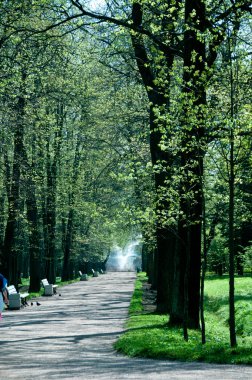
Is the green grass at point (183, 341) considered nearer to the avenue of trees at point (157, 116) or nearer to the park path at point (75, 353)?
the park path at point (75, 353)

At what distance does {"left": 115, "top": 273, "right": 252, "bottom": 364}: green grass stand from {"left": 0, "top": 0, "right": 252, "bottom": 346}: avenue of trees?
58 cm

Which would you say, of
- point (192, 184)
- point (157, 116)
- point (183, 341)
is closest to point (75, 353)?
point (183, 341)

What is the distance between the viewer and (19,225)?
41.3 meters

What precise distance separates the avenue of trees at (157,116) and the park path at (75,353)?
7.04ft

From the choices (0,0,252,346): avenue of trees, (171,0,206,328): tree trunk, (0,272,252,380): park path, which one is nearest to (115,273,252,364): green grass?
(0,272,252,380): park path

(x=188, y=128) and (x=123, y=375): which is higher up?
(x=188, y=128)

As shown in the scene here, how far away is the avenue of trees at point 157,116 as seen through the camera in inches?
538

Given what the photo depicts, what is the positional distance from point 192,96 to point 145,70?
7868mm

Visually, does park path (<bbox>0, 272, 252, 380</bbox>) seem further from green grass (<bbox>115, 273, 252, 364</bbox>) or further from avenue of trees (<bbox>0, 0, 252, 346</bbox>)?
avenue of trees (<bbox>0, 0, 252, 346</bbox>)

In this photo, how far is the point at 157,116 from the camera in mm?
14711

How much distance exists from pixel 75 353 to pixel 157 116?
529 cm

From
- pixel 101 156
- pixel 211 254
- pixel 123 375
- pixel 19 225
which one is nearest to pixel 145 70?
pixel 123 375

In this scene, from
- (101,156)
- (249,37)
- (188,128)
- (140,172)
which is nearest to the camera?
(188,128)

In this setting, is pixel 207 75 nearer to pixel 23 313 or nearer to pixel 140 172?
pixel 140 172
